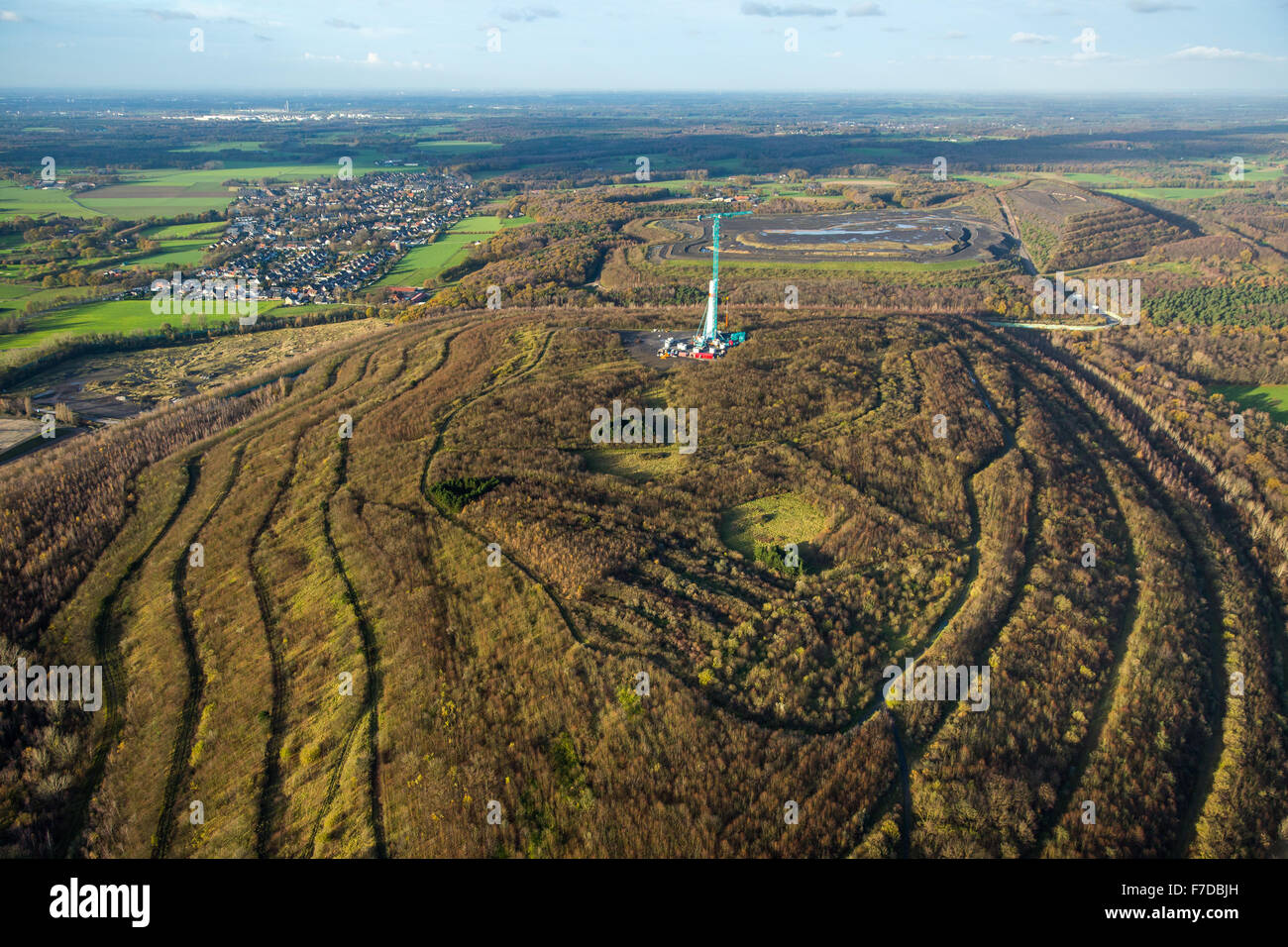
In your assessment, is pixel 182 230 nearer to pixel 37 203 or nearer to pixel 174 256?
pixel 174 256

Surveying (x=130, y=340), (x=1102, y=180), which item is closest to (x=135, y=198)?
(x=130, y=340)

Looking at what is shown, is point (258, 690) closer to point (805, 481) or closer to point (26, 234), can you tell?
point (805, 481)

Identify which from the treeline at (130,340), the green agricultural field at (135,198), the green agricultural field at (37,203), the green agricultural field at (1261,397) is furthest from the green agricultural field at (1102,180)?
the green agricultural field at (37,203)

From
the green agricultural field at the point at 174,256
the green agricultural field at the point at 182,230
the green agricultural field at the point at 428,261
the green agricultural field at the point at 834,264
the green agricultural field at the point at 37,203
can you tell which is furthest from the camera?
the green agricultural field at the point at 37,203

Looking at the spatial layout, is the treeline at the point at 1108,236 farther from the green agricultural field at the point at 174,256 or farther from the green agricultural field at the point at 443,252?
the green agricultural field at the point at 174,256

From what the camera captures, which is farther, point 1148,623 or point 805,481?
point 805,481

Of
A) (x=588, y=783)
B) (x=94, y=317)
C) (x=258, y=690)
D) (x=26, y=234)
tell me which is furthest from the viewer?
(x=26, y=234)

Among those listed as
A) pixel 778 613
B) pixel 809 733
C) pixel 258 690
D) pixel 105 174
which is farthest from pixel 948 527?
pixel 105 174
